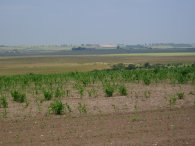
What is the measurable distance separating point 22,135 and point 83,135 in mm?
1642

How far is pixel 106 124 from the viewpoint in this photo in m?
11.7

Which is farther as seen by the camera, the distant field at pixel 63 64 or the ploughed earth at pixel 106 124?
the distant field at pixel 63 64

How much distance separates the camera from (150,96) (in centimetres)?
1956

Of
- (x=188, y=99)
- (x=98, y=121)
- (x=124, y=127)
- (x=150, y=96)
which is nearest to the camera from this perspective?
(x=124, y=127)

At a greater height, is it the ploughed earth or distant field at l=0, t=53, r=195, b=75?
the ploughed earth

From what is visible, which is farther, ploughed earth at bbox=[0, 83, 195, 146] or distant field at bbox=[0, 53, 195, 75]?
distant field at bbox=[0, 53, 195, 75]

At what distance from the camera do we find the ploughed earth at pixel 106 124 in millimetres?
9531

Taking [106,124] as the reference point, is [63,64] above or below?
below

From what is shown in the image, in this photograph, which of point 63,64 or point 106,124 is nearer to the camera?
point 106,124

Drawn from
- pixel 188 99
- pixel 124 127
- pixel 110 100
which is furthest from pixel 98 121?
Answer: pixel 188 99

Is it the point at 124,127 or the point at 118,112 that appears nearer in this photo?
the point at 124,127

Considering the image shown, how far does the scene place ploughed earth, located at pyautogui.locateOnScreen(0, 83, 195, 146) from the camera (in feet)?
31.3

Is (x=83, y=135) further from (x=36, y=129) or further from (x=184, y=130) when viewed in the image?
(x=184, y=130)

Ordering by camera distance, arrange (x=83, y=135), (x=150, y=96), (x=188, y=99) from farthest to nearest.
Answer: (x=150, y=96)
(x=188, y=99)
(x=83, y=135)
